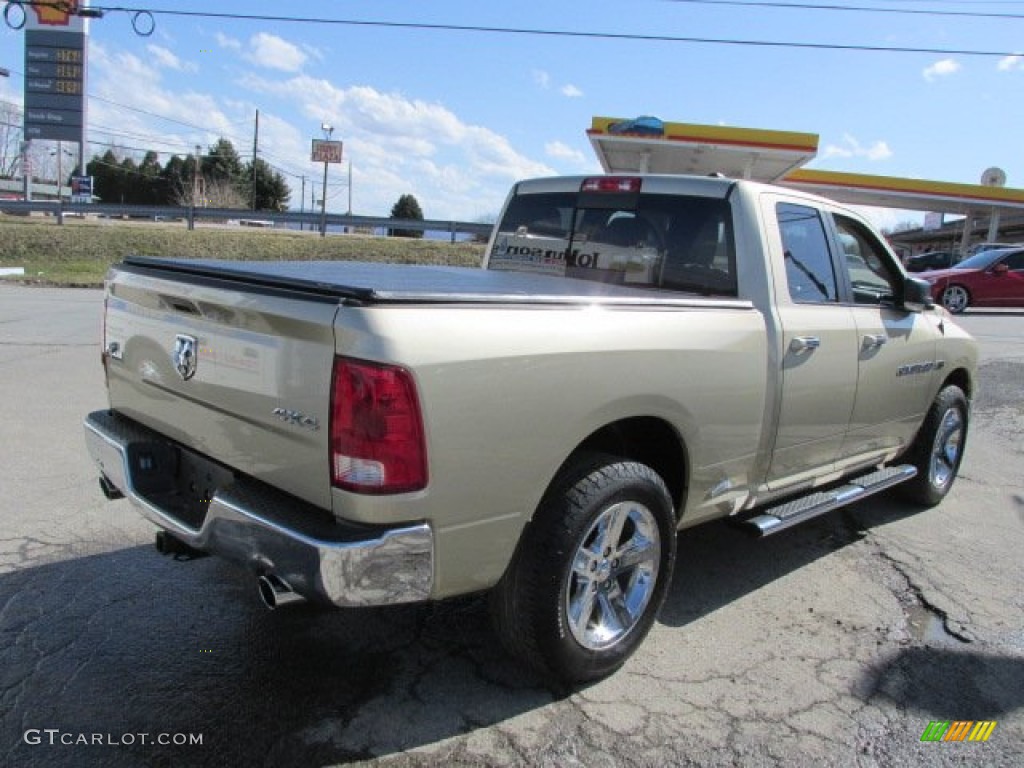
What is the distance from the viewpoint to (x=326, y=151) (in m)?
53.2

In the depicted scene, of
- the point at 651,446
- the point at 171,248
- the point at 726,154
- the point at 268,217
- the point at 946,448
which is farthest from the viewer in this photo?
the point at 268,217

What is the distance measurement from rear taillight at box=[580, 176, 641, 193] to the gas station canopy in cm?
1999

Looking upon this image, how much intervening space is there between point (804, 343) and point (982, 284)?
1745cm

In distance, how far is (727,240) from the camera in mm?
3832

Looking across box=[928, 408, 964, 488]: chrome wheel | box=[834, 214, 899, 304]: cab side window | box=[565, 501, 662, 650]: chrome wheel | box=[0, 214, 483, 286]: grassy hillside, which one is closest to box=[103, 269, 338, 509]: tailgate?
box=[565, 501, 662, 650]: chrome wheel

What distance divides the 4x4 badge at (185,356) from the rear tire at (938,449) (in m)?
4.39

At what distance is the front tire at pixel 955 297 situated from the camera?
60.6 feet

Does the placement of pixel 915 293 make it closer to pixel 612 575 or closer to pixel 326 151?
pixel 612 575

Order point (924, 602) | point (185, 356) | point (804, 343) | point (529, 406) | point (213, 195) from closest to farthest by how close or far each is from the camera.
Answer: point (529, 406), point (185, 356), point (804, 343), point (924, 602), point (213, 195)

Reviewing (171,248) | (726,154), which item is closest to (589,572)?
(726,154)

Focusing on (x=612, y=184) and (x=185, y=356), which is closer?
(x=185, y=356)

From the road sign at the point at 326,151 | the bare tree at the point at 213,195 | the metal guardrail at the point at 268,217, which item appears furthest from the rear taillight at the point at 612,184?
the bare tree at the point at 213,195

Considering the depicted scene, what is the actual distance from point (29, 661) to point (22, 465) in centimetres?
270

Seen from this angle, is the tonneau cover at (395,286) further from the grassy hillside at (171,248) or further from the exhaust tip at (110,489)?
the grassy hillside at (171,248)
